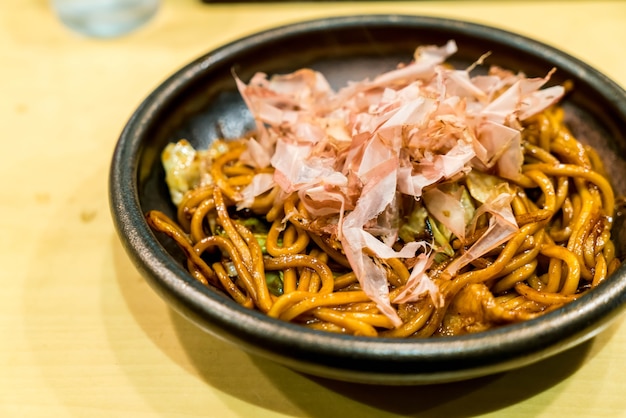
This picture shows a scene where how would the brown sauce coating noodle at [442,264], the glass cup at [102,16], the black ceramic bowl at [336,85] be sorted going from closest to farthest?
the black ceramic bowl at [336,85]
the brown sauce coating noodle at [442,264]
the glass cup at [102,16]

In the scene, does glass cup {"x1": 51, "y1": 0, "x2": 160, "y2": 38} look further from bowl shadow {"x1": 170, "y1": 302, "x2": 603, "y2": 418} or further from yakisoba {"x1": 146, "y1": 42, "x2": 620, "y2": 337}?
bowl shadow {"x1": 170, "y1": 302, "x2": 603, "y2": 418}

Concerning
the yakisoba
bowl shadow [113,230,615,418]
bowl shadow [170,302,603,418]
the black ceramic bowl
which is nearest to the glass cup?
the black ceramic bowl

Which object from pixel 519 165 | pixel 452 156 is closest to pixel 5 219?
pixel 452 156

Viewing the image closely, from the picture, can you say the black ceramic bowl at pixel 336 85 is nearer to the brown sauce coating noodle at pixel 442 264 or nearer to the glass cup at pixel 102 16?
the brown sauce coating noodle at pixel 442 264

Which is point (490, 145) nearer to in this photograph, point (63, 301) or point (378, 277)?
point (378, 277)

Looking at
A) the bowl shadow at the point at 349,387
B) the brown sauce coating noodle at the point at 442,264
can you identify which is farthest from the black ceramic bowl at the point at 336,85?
the bowl shadow at the point at 349,387
